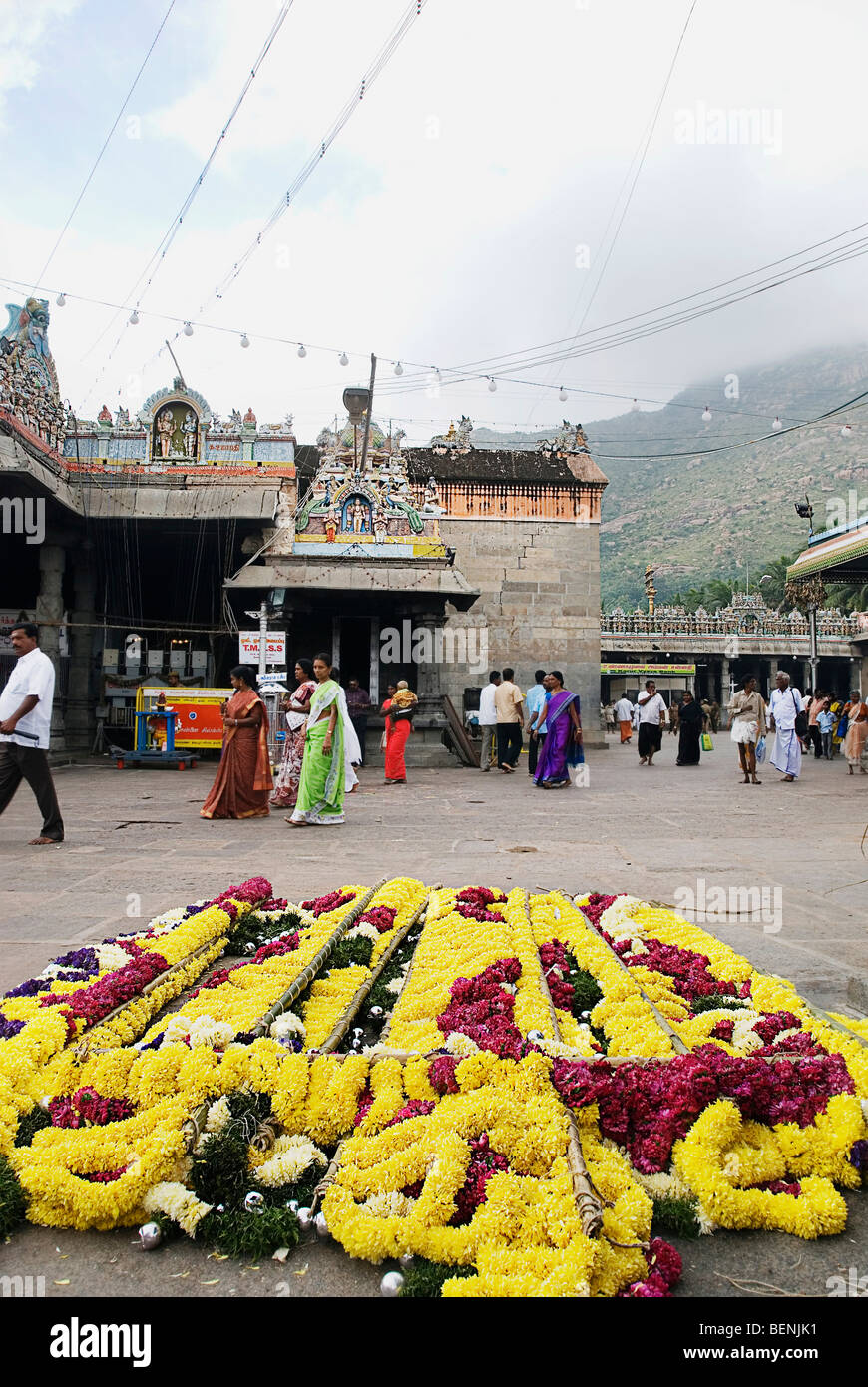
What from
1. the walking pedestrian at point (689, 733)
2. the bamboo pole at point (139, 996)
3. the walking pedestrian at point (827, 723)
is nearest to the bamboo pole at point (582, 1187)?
the bamboo pole at point (139, 996)

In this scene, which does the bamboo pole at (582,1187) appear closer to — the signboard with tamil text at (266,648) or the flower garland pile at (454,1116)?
the flower garland pile at (454,1116)

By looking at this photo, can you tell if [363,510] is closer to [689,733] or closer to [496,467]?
[496,467]

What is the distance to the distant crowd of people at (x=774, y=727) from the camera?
13578 mm

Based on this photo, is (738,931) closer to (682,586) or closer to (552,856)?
(552,856)

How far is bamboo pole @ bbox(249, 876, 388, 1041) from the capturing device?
Answer: 9.61ft

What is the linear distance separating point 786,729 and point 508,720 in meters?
4.43

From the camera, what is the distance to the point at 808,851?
23.5ft

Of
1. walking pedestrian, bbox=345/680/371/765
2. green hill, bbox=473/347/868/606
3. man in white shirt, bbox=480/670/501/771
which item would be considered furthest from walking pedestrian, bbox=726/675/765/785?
green hill, bbox=473/347/868/606

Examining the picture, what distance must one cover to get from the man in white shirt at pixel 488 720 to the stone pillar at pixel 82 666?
24.9 ft

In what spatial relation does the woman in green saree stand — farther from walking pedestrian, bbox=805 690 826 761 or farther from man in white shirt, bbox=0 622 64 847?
walking pedestrian, bbox=805 690 826 761

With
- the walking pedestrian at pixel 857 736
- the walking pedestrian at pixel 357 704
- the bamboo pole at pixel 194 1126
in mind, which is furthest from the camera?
the walking pedestrian at pixel 357 704

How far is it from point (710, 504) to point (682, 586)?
24046mm

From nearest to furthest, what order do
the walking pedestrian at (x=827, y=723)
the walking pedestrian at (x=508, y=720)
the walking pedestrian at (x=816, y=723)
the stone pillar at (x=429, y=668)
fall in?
the walking pedestrian at (x=508, y=720), the stone pillar at (x=429, y=668), the walking pedestrian at (x=816, y=723), the walking pedestrian at (x=827, y=723)

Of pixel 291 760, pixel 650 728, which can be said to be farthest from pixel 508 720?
pixel 291 760
